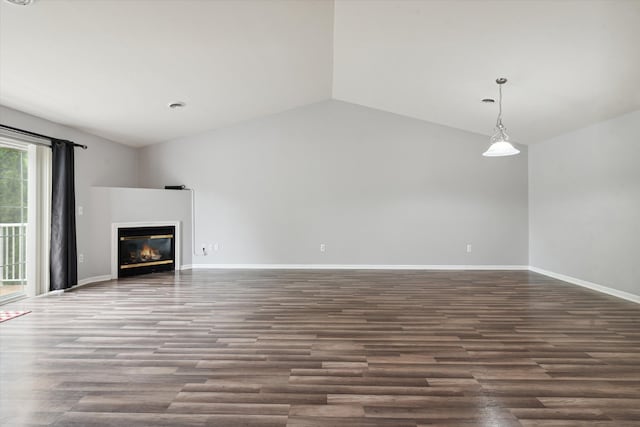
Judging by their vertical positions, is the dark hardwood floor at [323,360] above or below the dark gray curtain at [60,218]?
below

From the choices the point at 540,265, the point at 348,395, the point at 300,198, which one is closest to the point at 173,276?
the point at 300,198

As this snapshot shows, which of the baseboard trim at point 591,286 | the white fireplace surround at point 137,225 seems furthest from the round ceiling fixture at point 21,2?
the baseboard trim at point 591,286

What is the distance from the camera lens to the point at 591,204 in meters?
5.28

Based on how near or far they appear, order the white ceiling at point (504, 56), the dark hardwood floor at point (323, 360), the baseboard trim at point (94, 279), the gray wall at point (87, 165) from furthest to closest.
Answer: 1. the baseboard trim at point (94, 279)
2. the gray wall at point (87, 165)
3. the white ceiling at point (504, 56)
4. the dark hardwood floor at point (323, 360)

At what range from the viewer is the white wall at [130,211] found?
5.95 m

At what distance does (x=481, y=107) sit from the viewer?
5.53 m

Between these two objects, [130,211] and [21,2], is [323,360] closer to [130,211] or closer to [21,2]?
[21,2]

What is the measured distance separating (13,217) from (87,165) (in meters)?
1.38

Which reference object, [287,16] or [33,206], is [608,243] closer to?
[287,16]

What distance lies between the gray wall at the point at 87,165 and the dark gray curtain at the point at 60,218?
1.02ft

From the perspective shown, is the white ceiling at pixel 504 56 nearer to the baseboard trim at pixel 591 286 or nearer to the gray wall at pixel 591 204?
the gray wall at pixel 591 204

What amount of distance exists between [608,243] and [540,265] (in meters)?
1.73

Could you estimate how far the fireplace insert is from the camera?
6340mm

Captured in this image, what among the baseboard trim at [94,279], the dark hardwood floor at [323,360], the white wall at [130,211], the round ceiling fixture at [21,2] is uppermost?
the round ceiling fixture at [21,2]
